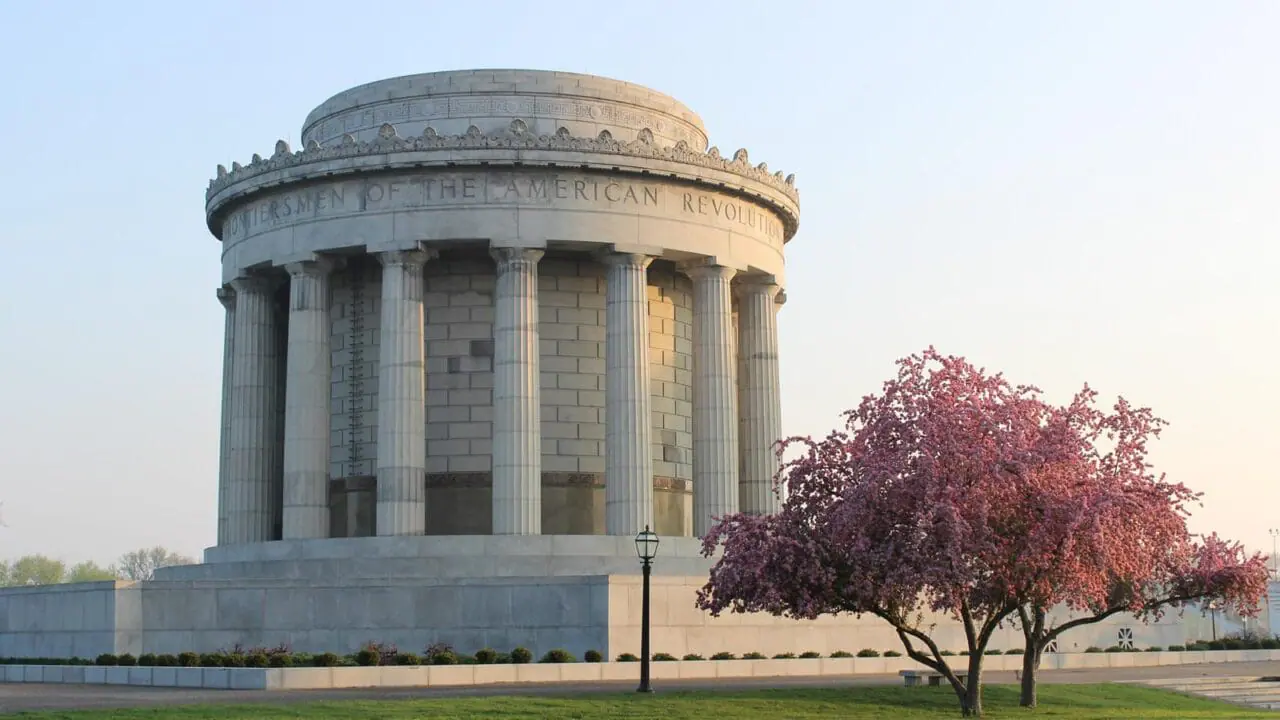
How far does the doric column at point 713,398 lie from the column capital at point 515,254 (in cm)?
724

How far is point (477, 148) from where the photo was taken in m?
66.6

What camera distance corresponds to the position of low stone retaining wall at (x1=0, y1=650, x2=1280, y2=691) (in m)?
49.1

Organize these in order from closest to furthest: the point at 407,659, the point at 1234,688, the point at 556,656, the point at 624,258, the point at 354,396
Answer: the point at 407,659, the point at 556,656, the point at 1234,688, the point at 624,258, the point at 354,396

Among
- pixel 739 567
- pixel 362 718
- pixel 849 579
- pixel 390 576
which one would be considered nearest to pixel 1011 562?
pixel 849 579

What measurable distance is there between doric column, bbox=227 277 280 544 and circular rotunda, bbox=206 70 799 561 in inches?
3.5

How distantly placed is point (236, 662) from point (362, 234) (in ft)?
67.9

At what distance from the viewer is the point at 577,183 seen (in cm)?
6756

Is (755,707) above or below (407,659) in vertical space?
below

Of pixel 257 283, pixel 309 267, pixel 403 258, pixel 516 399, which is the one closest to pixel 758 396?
pixel 516 399

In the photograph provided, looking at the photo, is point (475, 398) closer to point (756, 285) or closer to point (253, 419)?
point (253, 419)

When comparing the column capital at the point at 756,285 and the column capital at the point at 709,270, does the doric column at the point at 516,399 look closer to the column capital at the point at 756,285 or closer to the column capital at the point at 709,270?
the column capital at the point at 709,270

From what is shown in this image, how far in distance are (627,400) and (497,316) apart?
572cm

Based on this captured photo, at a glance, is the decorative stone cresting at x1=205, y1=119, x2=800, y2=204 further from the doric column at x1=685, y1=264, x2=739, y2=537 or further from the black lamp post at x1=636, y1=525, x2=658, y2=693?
the black lamp post at x1=636, y1=525, x2=658, y2=693

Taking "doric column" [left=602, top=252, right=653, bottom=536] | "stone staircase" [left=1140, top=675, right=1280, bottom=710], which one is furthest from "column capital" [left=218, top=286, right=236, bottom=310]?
"stone staircase" [left=1140, top=675, right=1280, bottom=710]
